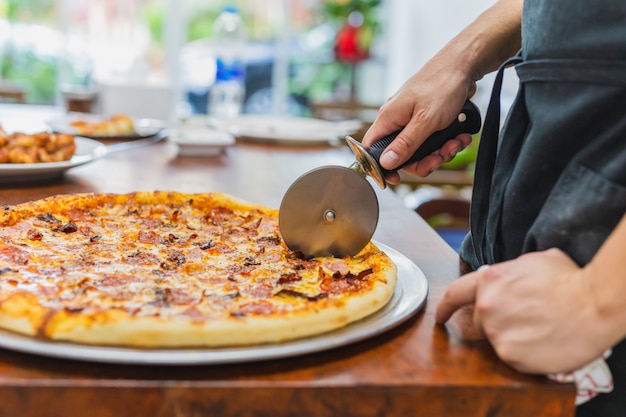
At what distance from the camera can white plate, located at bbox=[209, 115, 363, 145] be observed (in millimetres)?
2705

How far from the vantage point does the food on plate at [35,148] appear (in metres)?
1.69

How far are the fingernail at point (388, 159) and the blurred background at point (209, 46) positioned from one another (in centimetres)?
534

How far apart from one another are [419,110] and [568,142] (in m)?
0.33

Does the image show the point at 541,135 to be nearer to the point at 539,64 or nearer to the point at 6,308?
the point at 539,64

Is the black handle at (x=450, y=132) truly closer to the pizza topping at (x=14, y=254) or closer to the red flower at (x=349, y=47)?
the pizza topping at (x=14, y=254)

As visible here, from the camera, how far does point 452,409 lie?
0.74 m

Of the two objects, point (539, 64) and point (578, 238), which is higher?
point (539, 64)

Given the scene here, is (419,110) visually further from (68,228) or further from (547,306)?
(68,228)

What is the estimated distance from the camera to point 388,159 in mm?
1181

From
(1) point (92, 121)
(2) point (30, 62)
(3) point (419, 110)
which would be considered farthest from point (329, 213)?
(2) point (30, 62)

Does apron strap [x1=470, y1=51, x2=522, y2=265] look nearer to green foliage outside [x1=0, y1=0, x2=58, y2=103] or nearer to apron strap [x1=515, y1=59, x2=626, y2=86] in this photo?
apron strap [x1=515, y1=59, x2=626, y2=86]

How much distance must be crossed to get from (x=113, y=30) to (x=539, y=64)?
662 cm

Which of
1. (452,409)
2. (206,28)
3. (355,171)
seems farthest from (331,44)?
(452,409)

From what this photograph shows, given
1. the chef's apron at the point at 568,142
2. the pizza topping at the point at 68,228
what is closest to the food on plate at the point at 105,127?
the pizza topping at the point at 68,228
